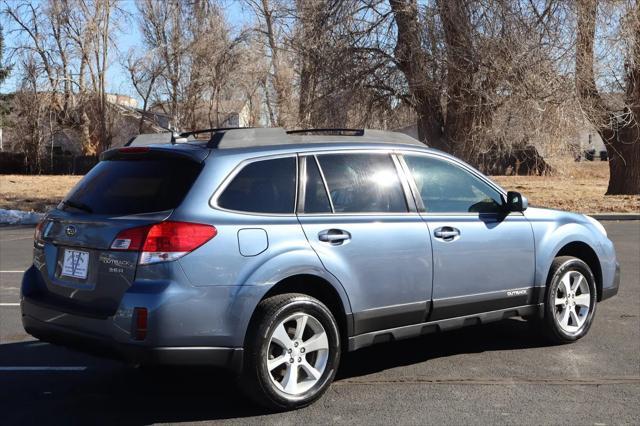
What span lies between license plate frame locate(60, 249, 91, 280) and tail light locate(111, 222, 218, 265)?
31 cm

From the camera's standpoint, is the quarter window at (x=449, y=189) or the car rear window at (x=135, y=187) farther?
the quarter window at (x=449, y=189)

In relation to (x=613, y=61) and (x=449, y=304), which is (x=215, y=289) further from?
(x=613, y=61)

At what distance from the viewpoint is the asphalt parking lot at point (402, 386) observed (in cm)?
478

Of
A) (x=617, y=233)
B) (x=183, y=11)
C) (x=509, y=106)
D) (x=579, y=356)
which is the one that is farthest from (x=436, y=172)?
(x=183, y=11)

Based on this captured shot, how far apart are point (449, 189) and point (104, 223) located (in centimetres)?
265

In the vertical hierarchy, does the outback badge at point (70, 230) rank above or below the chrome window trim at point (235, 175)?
below

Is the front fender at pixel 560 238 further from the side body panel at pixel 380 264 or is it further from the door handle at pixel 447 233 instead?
the side body panel at pixel 380 264

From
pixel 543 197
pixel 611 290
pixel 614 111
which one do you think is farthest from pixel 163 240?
pixel 543 197

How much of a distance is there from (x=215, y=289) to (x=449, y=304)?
1948mm

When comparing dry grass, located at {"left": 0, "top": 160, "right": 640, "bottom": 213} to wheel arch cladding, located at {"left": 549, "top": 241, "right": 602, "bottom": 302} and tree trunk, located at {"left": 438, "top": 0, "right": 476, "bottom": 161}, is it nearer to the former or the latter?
tree trunk, located at {"left": 438, "top": 0, "right": 476, "bottom": 161}

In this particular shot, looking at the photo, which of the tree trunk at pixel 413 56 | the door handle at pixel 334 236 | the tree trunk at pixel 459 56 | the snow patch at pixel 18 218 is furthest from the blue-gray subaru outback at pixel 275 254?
the snow patch at pixel 18 218

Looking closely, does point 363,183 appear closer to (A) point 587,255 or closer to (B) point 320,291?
(B) point 320,291

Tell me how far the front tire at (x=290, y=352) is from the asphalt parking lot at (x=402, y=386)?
138mm

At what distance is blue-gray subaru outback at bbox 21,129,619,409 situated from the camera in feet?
14.7
